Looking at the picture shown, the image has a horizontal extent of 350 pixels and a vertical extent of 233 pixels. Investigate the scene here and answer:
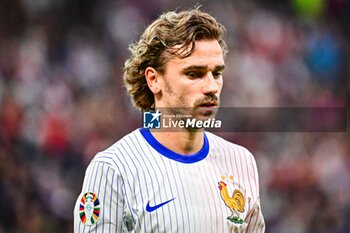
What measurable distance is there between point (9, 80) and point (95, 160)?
468cm

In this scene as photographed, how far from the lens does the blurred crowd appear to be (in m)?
7.41

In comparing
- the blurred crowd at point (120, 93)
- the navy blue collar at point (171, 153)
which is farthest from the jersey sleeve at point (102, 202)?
the blurred crowd at point (120, 93)

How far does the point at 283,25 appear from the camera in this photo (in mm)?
8453

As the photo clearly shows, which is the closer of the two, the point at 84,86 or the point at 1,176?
the point at 1,176

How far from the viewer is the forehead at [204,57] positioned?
137 inches

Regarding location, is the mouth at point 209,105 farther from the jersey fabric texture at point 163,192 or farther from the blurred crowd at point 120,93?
the blurred crowd at point 120,93

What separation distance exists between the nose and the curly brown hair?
137 mm

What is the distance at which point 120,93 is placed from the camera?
789 cm

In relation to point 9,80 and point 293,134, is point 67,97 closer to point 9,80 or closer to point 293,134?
point 9,80

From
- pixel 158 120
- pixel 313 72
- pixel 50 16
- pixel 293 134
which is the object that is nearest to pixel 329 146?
pixel 293 134

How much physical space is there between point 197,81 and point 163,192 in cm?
50

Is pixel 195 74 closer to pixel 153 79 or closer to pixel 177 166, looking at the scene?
pixel 153 79

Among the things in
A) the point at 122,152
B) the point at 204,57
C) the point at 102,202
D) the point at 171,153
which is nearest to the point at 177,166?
the point at 171,153

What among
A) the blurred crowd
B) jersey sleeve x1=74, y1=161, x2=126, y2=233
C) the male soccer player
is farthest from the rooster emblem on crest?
the blurred crowd
